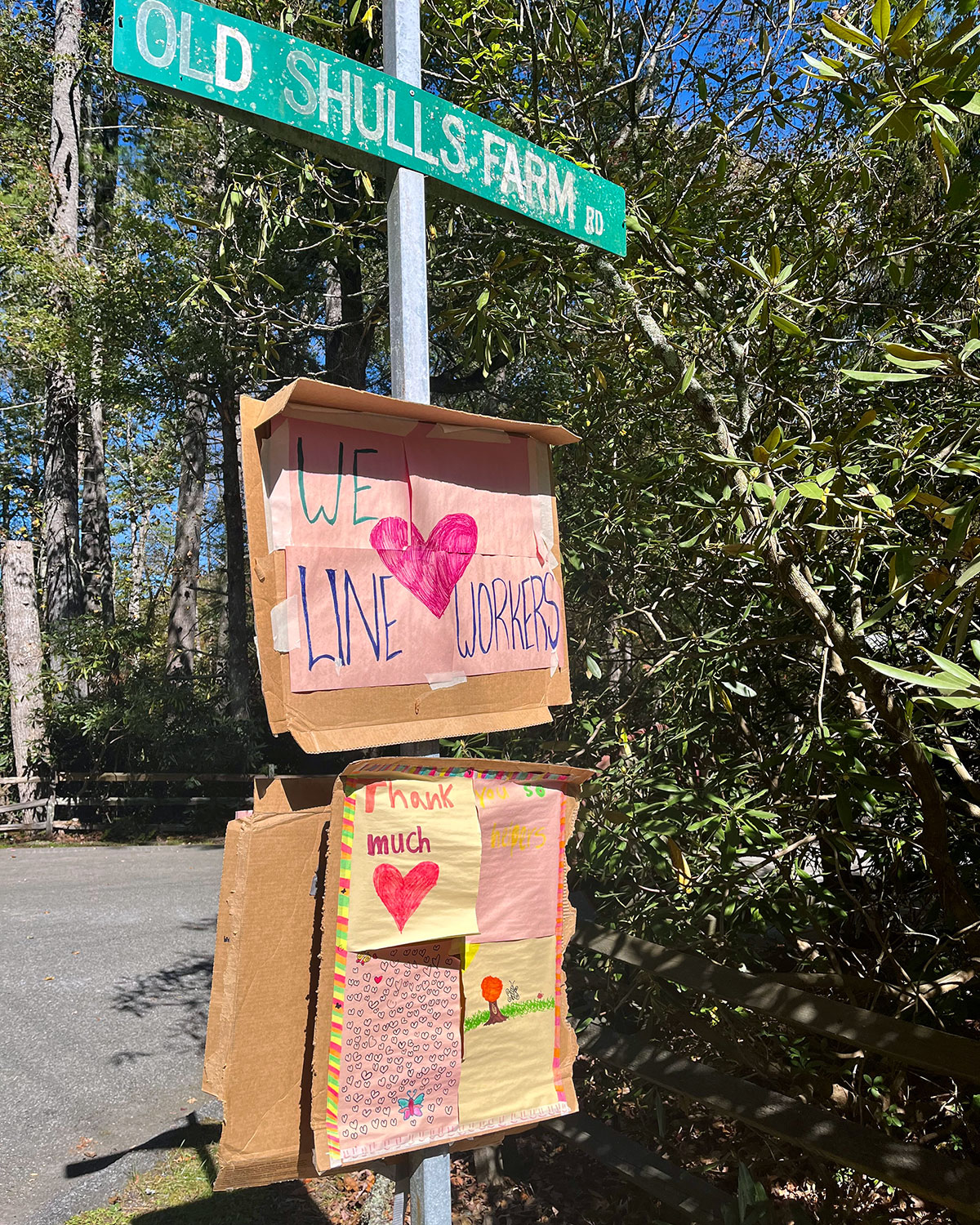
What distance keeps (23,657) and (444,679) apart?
51.1 feet

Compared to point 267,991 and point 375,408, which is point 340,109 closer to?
point 375,408

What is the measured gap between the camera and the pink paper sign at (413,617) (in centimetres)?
177

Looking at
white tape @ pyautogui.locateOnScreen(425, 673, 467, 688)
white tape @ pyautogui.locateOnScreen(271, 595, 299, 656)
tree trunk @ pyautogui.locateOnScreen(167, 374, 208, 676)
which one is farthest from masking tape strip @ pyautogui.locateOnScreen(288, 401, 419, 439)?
tree trunk @ pyautogui.locateOnScreen(167, 374, 208, 676)

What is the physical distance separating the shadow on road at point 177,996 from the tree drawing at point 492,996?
465 centimetres

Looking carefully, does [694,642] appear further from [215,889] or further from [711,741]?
[215,889]

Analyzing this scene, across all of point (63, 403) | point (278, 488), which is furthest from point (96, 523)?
point (278, 488)

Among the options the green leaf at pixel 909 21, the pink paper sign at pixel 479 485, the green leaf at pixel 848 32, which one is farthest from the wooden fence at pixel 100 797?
the green leaf at pixel 909 21

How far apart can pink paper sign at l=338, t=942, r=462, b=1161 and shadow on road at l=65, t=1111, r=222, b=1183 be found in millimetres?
2681

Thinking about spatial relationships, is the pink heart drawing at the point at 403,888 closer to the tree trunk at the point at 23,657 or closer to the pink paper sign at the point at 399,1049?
the pink paper sign at the point at 399,1049

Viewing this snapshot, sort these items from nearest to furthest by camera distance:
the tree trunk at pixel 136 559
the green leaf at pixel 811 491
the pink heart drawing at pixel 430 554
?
1. the green leaf at pixel 811 491
2. the pink heart drawing at pixel 430 554
3. the tree trunk at pixel 136 559

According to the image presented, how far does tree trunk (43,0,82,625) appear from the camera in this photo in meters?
15.8

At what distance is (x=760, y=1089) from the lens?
2.75 metres

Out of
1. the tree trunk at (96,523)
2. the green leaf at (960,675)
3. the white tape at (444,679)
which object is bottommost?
the green leaf at (960,675)

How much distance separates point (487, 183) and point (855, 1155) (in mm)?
2622
